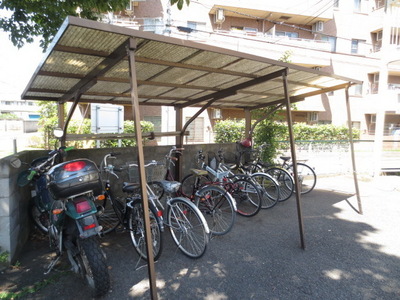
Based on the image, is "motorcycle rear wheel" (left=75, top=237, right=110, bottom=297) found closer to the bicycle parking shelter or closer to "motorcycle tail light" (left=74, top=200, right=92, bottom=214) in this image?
"motorcycle tail light" (left=74, top=200, right=92, bottom=214)

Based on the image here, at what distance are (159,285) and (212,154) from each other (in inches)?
125

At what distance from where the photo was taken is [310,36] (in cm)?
1830

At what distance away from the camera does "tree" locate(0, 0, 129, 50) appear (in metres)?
4.08

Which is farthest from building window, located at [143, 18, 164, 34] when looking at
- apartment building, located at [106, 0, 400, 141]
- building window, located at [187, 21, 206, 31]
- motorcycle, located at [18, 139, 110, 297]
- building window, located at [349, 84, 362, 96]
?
building window, located at [349, 84, 362, 96]

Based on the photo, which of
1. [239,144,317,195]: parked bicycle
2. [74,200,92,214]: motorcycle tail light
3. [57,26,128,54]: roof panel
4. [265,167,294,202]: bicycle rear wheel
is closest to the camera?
[57,26,128,54]: roof panel

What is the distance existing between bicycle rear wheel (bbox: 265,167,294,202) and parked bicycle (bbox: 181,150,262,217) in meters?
0.97

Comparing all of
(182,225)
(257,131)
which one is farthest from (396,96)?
(182,225)

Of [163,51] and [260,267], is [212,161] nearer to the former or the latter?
[260,267]

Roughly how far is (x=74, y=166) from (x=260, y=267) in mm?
2261

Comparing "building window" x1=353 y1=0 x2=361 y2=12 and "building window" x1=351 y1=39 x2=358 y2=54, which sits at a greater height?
"building window" x1=353 y1=0 x2=361 y2=12

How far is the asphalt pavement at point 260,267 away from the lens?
2334 millimetres

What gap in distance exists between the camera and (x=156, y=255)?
2.75 meters

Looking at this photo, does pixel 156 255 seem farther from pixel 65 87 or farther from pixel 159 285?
pixel 65 87

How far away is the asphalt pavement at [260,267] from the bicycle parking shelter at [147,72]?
41 centimetres
